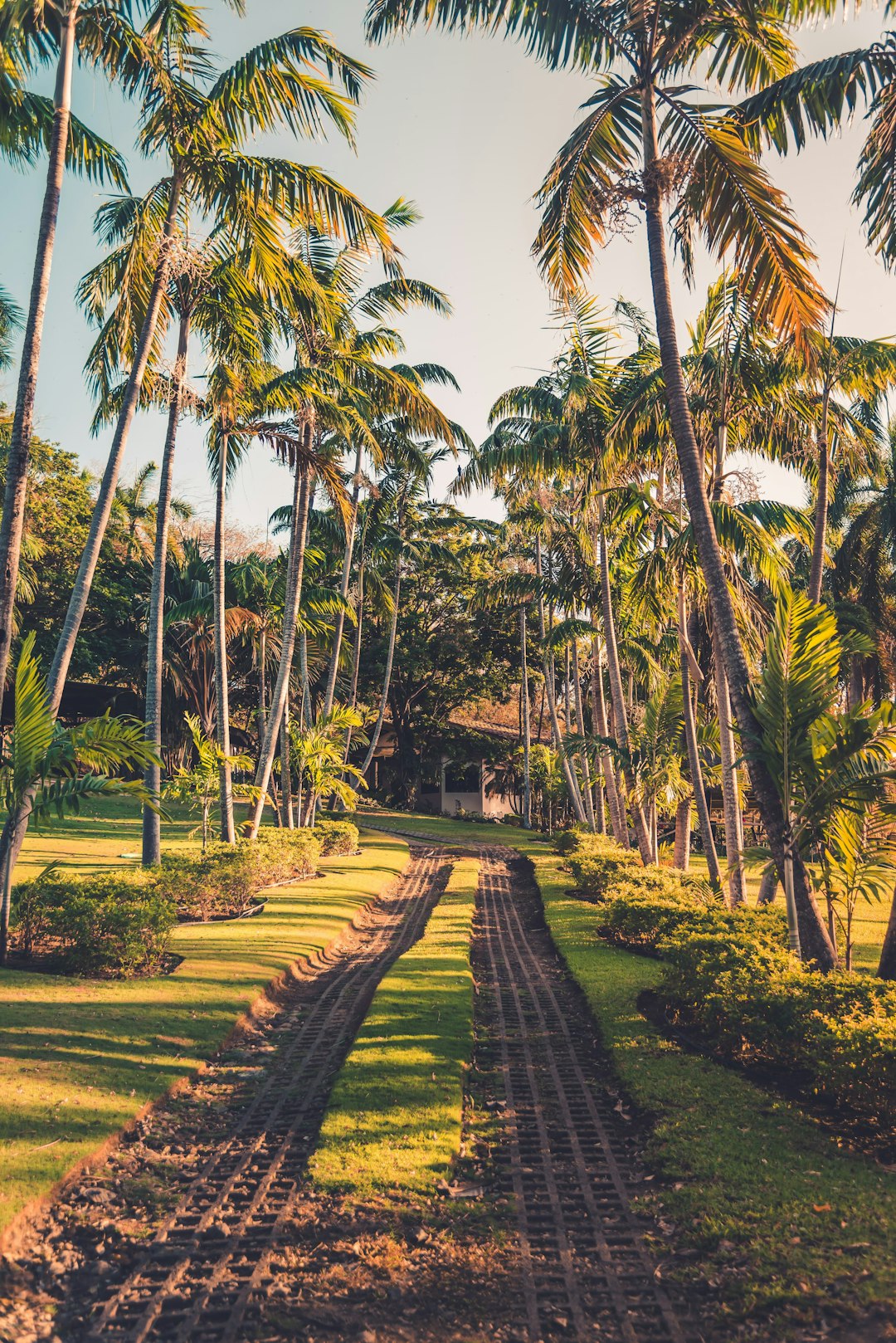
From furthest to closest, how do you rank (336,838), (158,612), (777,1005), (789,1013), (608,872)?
(336,838) < (608,872) < (158,612) < (777,1005) < (789,1013)

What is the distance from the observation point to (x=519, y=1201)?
4922 mm

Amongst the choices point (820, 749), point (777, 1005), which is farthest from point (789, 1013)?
point (820, 749)

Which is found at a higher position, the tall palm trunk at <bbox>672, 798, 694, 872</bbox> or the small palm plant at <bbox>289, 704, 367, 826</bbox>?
the small palm plant at <bbox>289, 704, 367, 826</bbox>

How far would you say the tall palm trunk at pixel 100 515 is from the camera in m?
9.02

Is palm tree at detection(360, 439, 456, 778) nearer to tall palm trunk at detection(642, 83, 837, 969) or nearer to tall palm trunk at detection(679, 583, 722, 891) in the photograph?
tall palm trunk at detection(679, 583, 722, 891)

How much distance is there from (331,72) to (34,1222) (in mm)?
13209

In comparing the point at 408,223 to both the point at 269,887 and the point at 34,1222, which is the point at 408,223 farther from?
the point at 34,1222

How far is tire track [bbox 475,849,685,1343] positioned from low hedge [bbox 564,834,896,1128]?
1099mm

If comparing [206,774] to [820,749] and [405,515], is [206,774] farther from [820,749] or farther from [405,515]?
[405,515]

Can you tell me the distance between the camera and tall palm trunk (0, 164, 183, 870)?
9023 mm

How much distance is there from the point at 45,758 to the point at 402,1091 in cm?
501

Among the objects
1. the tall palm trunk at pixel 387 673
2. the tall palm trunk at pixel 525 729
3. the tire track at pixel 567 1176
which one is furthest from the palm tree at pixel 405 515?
the tire track at pixel 567 1176

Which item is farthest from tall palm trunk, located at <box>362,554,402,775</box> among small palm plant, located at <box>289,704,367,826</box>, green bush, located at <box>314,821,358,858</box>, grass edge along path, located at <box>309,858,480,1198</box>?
grass edge along path, located at <box>309,858,480,1198</box>

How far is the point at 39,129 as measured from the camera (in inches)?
425
